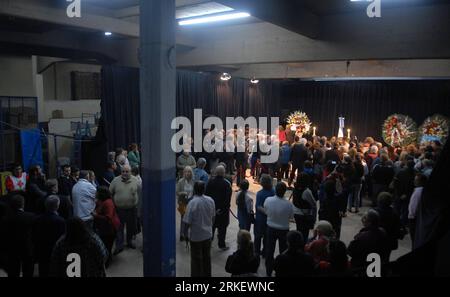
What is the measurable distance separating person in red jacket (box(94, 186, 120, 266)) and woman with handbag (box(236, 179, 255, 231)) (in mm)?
1907

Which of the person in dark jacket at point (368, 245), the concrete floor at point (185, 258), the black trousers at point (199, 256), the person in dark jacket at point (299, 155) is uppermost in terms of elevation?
the person in dark jacket at point (299, 155)

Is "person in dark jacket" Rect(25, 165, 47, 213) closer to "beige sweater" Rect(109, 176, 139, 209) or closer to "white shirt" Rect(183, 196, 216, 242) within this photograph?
"beige sweater" Rect(109, 176, 139, 209)

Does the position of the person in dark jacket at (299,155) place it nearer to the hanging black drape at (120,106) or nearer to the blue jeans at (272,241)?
the hanging black drape at (120,106)

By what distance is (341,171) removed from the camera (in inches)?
288

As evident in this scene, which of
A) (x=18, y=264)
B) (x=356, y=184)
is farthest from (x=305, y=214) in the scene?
(x=18, y=264)

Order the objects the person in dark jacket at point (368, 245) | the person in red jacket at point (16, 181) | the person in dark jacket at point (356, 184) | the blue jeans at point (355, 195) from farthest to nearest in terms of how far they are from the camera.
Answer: the blue jeans at point (355, 195)
the person in dark jacket at point (356, 184)
the person in red jacket at point (16, 181)
the person in dark jacket at point (368, 245)

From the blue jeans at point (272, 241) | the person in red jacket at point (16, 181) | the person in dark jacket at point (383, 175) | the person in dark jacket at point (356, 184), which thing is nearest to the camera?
the blue jeans at point (272, 241)

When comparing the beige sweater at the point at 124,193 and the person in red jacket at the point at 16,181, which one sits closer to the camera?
the beige sweater at the point at 124,193

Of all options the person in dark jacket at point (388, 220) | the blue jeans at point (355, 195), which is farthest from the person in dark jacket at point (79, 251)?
the blue jeans at point (355, 195)

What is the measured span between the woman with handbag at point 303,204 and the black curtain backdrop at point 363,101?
10.7 m

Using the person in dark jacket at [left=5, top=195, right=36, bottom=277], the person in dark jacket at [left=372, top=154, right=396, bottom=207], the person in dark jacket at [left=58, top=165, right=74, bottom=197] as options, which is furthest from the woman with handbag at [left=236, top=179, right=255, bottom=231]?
the person in dark jacket at [left=372, top=154, right=396, bottom=207]

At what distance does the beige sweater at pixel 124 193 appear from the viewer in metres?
5.81

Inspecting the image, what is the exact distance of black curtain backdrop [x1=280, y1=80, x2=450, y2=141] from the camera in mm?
13977

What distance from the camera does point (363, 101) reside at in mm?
15773
